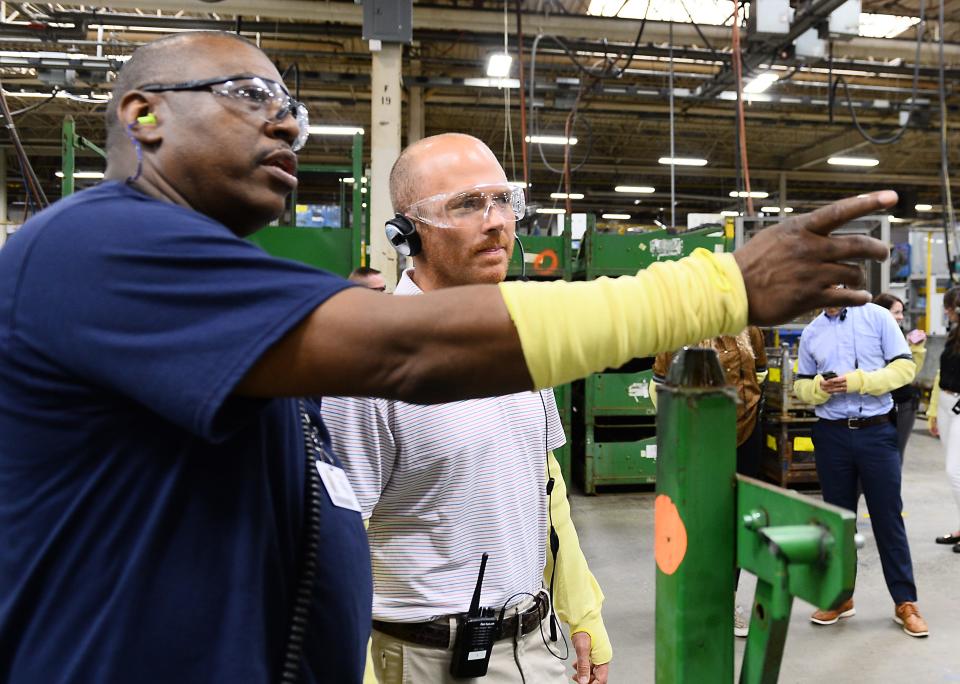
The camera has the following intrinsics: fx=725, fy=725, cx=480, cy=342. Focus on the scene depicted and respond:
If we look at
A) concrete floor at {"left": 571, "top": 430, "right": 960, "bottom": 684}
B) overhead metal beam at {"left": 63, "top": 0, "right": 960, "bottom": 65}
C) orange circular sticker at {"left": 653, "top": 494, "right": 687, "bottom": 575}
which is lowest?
concrete floor at {"left": 571, "top": 430, "right": 960, "bottom": 684}

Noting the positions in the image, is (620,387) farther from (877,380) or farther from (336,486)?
(336,486)

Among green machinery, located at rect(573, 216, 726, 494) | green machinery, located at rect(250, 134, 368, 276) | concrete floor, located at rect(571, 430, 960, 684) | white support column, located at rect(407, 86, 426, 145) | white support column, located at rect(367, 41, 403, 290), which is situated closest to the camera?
concrete floor, located at rect(571, 430, 960, 684)

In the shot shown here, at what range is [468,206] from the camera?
64.5 inches

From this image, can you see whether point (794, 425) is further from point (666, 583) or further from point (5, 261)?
point (5, 261)

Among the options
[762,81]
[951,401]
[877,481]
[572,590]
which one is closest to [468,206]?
[572,590]

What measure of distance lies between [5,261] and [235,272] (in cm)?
25

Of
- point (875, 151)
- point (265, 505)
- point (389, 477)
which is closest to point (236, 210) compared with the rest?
point (265, 505)

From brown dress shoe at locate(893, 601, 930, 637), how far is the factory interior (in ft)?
0.06

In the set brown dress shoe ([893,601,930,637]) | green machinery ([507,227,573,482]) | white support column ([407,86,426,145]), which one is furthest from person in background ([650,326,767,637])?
white support column ([407,86,426,145])

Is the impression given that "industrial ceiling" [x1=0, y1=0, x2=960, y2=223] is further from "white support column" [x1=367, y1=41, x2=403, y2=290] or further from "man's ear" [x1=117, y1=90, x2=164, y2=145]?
"man's ear" [x1=117, y1=90, x2=164, y2=145]

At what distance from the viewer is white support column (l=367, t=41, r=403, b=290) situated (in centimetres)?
520

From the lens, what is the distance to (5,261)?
0.75m

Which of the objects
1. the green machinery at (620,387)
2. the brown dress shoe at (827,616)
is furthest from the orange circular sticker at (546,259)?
the brown dress shoe at (827,616)

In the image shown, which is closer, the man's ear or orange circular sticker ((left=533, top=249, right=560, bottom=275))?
the man's ear
